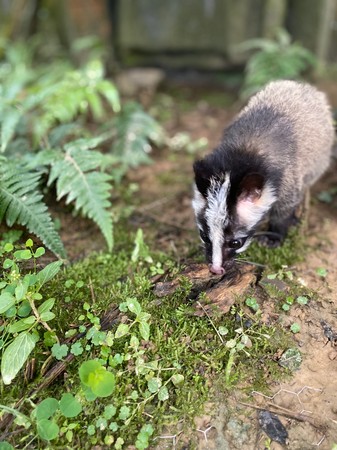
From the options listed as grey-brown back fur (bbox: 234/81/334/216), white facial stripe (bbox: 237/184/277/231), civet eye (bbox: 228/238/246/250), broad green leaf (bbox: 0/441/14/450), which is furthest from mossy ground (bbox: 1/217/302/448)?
grey-brown back fur (bbox: 234/81/334/216)

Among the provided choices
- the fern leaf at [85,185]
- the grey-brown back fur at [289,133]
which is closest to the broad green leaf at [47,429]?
the fern leaf at [85,185]

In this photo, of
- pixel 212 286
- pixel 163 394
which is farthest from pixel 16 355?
pixel 212 286

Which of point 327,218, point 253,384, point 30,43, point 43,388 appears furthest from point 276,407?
point 30,43

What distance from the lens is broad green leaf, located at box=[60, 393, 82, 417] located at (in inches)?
111

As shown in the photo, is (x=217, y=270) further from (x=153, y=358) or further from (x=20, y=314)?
(x=20, y=314)

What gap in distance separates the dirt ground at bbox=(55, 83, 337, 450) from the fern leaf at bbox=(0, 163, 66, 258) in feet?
1.74

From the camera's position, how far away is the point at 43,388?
3.03m

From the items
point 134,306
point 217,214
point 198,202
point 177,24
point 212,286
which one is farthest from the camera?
point 177,24

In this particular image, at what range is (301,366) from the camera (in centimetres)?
322

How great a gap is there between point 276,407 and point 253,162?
206cm

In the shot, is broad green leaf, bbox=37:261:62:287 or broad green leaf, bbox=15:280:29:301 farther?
broad green leaf, bbox=37:261:62:287

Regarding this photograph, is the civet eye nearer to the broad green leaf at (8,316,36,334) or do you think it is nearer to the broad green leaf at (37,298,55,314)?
the broad green leaf at (37,298,55,314)

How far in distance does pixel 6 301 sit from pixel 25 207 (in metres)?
1.08

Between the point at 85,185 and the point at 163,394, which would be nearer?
the point at 163,394
